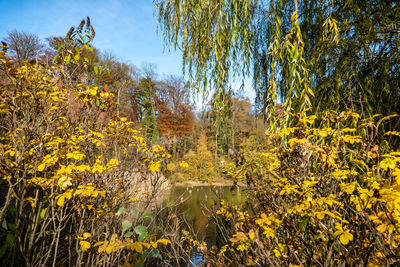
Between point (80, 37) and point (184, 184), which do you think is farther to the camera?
point (184, 184)

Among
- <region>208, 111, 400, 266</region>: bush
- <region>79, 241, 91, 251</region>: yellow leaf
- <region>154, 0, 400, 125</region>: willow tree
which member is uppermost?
<region>154, 0, 400, 125</region>: willow tree

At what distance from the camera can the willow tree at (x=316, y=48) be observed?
2008 mm

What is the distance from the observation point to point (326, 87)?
215 centimetres

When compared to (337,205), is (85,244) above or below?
below

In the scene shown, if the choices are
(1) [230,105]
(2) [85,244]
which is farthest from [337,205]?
(2) [85,244]

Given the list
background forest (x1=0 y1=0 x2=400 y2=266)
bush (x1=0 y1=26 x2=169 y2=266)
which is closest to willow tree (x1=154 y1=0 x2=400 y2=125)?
background forest (x1=0 y1=0 x2=400 y2=266)

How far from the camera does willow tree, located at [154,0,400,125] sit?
2.01 meters

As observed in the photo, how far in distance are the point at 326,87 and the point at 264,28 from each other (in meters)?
1.17

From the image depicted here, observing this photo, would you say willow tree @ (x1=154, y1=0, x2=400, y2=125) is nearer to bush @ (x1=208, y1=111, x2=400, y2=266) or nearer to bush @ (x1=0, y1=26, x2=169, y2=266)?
bush @ (x1=208, y1=111, x2=400, y2=266)

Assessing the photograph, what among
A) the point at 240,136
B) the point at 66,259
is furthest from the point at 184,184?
the point at 66,259

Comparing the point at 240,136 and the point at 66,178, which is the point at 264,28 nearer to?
A: the point at 66,178

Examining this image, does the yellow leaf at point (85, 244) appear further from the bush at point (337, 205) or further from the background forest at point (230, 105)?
the bush at point (337, 205)

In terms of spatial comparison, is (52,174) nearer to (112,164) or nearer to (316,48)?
(112,164)

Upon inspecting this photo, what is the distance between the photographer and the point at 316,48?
7.24 ft
